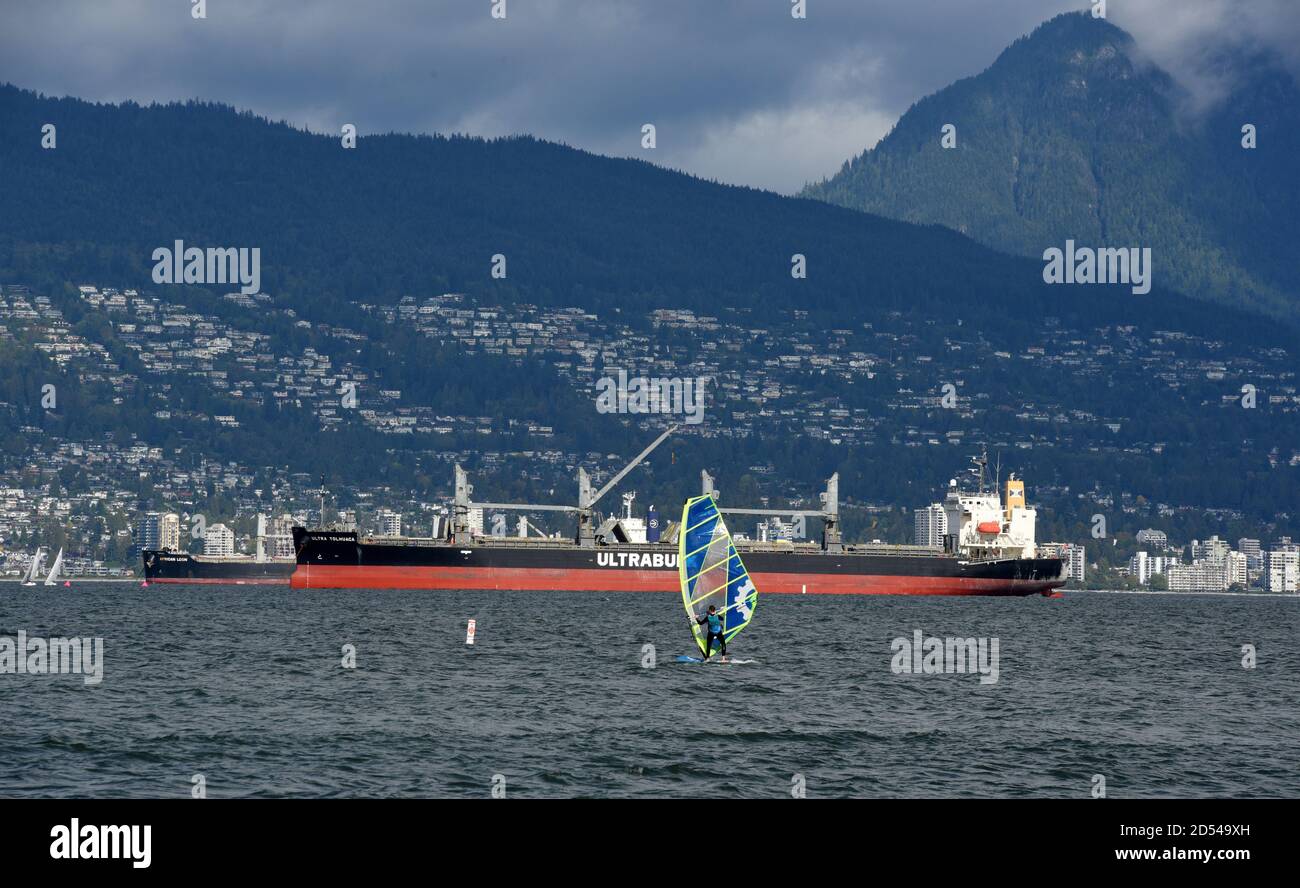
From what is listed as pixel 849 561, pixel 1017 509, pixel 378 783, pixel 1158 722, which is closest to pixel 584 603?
pixel 849 561

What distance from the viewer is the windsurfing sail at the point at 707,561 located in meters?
47.6

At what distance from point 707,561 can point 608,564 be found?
2854 inches

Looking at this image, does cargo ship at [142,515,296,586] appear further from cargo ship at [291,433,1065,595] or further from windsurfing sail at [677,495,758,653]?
windsurfing sail at [677,495,758,653]

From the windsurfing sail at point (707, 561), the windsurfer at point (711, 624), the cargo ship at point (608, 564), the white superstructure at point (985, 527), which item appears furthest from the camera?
the white superstructure at point (985, 527)

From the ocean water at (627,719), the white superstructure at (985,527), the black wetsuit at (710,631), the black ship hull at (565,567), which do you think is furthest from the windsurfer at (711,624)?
the white superstructure at (985,527)

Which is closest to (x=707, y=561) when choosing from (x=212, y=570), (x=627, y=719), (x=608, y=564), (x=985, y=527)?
(x=627, y=719)

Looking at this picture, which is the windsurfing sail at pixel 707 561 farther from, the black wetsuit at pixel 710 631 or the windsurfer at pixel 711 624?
the black wetsuit at pixel 710 631

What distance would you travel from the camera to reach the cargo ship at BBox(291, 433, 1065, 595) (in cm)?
11950

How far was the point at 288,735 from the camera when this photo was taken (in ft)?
110

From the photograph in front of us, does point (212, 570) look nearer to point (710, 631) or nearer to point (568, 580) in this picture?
point (568, 580)

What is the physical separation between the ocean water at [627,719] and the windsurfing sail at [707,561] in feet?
6.60

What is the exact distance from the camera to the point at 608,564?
393ft

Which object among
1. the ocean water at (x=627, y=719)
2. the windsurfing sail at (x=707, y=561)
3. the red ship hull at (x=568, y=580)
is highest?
the windsurfing sail at (x=707, y=561)
